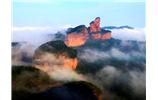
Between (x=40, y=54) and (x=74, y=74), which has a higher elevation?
(x=40, y=54)

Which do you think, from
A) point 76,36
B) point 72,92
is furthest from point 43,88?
point 76,36

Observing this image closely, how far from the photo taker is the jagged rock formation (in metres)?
1.51

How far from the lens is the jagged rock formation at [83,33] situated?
59.4 inches

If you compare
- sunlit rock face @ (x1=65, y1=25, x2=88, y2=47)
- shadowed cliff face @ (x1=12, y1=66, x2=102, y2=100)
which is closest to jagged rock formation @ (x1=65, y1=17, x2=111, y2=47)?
sunlit rock face @ (x1=65, y1=25, x2=88, y2=47)

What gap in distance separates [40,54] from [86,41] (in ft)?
0.81

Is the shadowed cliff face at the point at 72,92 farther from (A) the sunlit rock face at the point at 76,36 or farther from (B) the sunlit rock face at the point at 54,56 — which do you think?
(A) the sunlit rock face at the point at 76,36

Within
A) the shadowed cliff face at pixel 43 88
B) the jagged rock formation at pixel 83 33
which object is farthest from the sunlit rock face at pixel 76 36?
the shadowed cliff face at pixel 43 88

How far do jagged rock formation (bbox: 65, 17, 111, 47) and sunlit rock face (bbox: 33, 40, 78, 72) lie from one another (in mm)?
39

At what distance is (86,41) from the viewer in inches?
59.7

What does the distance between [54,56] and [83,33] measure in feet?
0.63

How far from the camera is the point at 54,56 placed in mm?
1506

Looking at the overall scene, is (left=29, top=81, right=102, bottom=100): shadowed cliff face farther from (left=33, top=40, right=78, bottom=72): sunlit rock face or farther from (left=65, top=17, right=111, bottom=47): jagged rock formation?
(left=65, top=17, right=111, bottom=47): jagged rock formation
